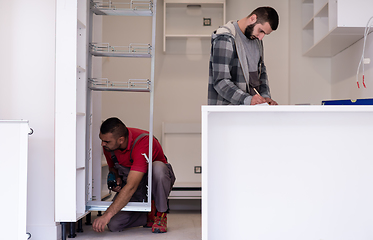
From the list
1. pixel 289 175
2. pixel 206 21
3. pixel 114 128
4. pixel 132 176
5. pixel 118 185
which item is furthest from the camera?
pixel 206 21

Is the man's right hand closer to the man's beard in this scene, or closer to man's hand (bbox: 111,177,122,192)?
the man's beard

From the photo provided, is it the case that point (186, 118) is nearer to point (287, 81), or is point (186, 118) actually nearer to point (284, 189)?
point (287, 81)

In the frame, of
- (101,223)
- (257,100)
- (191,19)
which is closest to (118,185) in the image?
(101,223)

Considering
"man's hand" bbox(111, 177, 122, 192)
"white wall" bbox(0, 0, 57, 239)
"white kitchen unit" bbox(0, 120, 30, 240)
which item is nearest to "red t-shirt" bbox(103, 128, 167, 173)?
"man's hand" bbox(111, 177, 122, 192)

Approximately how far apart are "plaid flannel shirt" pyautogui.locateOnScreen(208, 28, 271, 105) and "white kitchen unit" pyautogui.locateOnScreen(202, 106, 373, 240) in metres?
0.36

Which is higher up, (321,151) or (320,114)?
(320,114)

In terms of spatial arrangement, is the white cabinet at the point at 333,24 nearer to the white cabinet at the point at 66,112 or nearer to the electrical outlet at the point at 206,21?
the electrical outlet at the point at 206,21

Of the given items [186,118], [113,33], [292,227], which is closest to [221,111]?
[292,227]

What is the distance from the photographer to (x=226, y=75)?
2.17m

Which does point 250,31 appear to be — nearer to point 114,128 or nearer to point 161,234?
point 114,128

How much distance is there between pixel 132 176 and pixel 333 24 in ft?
5.89

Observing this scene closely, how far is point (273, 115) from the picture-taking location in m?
1.73

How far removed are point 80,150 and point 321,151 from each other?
54.8 inches

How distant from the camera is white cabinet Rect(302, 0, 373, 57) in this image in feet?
8.71
